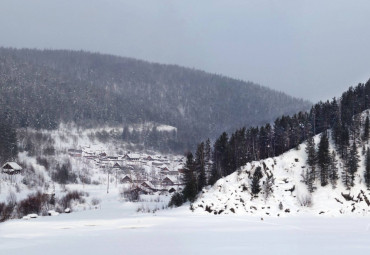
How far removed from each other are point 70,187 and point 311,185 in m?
74.9

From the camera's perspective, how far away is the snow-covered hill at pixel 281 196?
52781 millimetres

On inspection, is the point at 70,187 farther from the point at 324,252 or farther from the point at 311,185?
the point at 324,252

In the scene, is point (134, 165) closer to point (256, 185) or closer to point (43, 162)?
point (43, 162)

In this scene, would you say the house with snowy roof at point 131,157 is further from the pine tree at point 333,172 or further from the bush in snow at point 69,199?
the pine tree at point 333,172

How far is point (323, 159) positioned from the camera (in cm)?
6419

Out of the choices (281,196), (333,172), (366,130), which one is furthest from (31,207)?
(366,130)

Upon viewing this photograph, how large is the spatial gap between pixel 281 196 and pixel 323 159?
12.1 m

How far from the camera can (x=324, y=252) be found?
16.4 metres

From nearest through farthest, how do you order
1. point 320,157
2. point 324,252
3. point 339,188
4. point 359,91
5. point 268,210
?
point 324,252 → point 268,210 → point 339,188 → point 320,157 → point 359,91

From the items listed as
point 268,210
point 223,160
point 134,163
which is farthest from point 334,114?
point 134,163

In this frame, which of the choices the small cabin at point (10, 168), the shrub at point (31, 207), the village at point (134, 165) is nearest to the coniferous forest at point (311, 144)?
the shrub at point (31, 207)

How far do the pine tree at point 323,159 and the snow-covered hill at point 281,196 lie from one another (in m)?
1.35

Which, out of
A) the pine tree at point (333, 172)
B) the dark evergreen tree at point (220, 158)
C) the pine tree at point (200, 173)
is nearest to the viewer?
the pine tree at point (333, 172)

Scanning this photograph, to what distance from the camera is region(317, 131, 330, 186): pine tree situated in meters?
62.4
